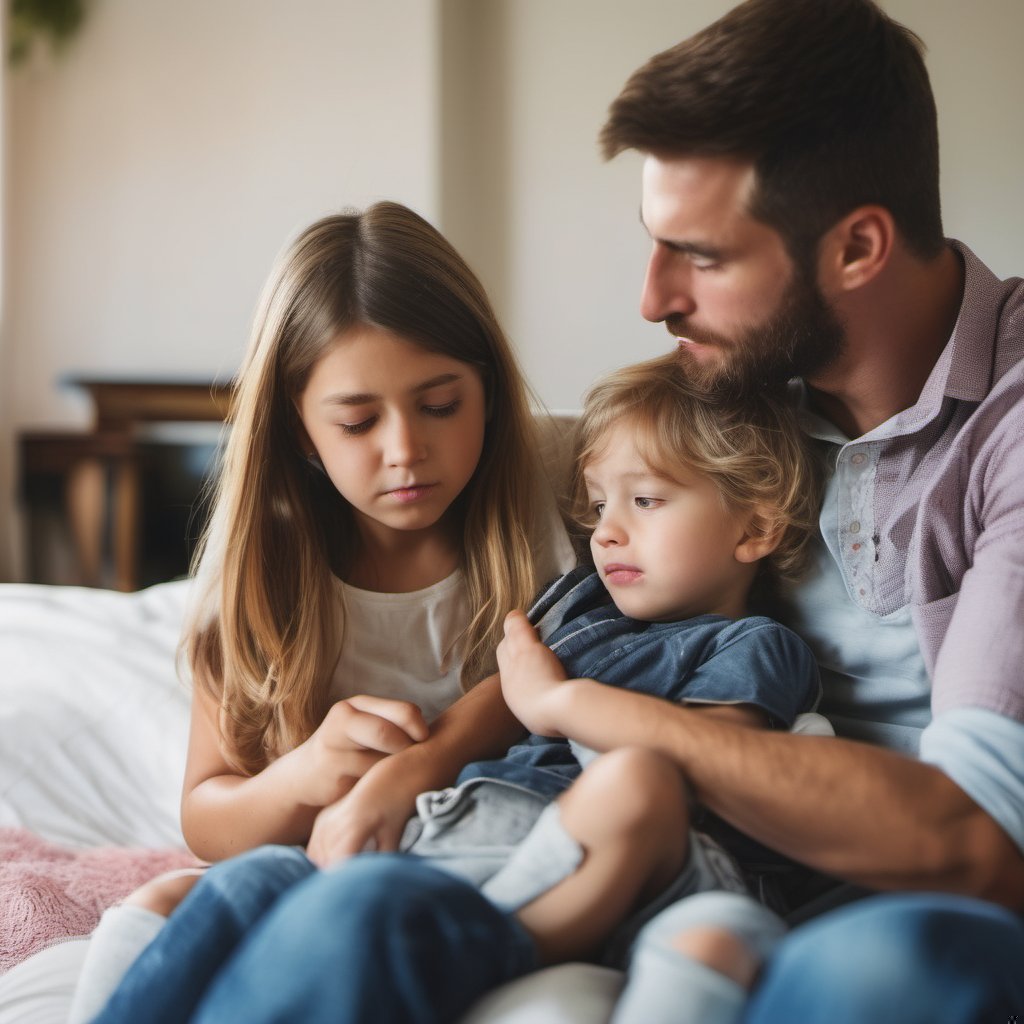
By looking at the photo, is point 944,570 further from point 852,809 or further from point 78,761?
point 78,761

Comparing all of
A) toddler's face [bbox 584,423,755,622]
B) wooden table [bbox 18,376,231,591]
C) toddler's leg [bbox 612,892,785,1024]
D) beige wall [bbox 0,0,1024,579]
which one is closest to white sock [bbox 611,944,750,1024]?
toddler's leg [bbox 612,892,785,1024]

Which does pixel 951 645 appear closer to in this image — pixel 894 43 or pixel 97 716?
pixel 894 43

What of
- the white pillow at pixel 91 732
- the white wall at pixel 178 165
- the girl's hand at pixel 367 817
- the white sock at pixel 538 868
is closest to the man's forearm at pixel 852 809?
the white sock at pixel 538 868

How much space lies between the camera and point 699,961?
0.77 m

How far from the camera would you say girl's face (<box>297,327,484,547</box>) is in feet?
4.17

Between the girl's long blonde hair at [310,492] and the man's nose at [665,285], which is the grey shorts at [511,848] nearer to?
the girl's long blonde hair at [310,492]

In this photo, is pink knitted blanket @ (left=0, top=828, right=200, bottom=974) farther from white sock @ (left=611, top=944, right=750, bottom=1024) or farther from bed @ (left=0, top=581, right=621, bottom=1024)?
white sock @ (left=611, top=944, right=750, bottom=1024)

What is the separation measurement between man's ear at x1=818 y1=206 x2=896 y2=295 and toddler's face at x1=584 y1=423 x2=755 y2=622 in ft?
0.79

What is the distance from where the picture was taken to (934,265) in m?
1.27

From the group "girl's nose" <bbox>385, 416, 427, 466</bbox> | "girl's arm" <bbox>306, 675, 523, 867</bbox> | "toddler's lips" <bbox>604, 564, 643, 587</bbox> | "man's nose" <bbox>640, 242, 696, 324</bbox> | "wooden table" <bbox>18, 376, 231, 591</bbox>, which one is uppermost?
"man's nose" <bbox>640, 242, 696, 324</bbox>

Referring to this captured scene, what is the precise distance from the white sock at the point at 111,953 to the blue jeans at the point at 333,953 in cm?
8

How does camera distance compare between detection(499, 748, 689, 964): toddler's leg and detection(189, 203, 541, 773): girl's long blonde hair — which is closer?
detection(499, 748, 689, 964): toddler's leg

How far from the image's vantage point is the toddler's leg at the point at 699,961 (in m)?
0.74

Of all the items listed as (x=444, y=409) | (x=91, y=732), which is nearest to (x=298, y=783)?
(x=444, y=409)
